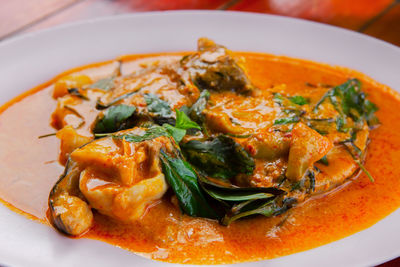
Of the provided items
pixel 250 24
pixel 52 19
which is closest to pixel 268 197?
pixel 250 24

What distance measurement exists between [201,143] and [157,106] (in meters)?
0.44

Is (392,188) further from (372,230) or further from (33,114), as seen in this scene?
(33,114)

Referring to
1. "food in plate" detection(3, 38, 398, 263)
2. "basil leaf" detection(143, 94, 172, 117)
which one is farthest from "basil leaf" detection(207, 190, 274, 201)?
"basil leaf" detection(143, 94, 172, 117)

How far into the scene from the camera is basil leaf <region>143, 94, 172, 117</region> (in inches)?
129

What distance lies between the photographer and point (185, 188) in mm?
2863

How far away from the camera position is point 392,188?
3111 mm

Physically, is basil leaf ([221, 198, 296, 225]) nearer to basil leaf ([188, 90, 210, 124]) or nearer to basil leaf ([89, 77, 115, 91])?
basil leaf ([188, 90, 210, 124])

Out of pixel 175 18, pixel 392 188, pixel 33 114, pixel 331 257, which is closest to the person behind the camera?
pixel 331 257

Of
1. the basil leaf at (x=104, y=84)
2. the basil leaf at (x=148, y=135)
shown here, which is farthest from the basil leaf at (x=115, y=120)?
the basil leaf at (x=104, y=84)

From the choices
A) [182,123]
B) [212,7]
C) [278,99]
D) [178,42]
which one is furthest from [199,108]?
[212,7]

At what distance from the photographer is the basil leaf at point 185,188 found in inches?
113

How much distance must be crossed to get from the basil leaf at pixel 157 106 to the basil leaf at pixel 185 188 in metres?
0.46

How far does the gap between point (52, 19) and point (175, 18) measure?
137cm

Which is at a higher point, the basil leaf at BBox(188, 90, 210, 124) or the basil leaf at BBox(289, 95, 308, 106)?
the basil leaf at BBox(188, 90, 210, 124)
